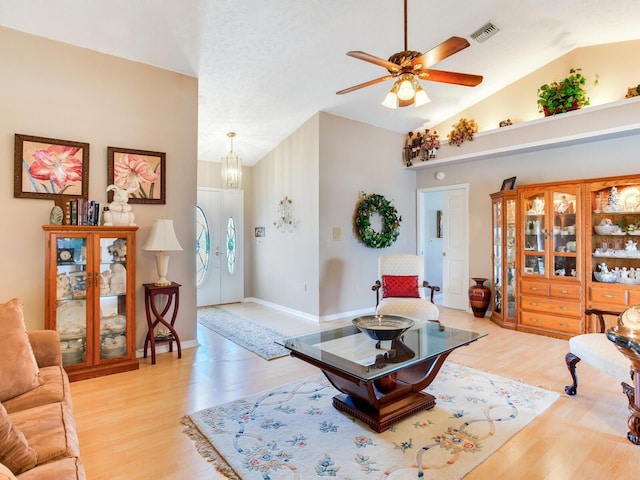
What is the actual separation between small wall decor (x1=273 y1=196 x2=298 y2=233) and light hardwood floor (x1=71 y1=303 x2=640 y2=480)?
2.18 meters

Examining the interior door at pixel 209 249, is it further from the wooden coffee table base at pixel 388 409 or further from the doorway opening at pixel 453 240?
the wooden coffee table base at pixel 388 409

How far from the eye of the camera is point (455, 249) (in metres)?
6.12

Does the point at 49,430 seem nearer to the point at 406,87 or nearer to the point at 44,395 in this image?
the point at 44,395

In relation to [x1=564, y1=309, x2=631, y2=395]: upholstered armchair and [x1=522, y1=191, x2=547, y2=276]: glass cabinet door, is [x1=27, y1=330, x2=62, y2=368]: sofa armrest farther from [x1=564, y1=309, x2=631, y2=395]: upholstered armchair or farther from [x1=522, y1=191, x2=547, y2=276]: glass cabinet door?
[x1=522, y1=191, x2=547, y2=276]: glass cabinet door

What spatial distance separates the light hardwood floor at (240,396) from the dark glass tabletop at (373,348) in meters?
0.64

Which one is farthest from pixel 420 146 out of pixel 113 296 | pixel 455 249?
pixel 113 296

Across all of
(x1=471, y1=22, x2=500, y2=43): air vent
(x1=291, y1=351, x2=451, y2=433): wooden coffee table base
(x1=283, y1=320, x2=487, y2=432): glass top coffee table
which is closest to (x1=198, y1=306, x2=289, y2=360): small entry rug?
(x1=283, y1=320, x2=487, y2=432): glass top coffee table

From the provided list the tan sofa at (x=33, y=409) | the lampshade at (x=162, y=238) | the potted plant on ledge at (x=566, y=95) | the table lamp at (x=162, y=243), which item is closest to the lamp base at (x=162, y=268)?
the table lamp at (x=162, y=243)

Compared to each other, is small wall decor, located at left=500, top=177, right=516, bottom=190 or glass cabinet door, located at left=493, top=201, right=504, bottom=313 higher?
small wall decor, located at left=500, top=177, right=516, bottom=190

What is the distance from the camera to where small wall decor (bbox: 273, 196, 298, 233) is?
5816mm

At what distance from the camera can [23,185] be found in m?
3.17

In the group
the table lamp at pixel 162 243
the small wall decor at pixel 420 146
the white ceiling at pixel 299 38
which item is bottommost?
the table lamp at pixel 162 243

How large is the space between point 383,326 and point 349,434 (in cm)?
85

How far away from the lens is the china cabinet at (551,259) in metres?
4.34
